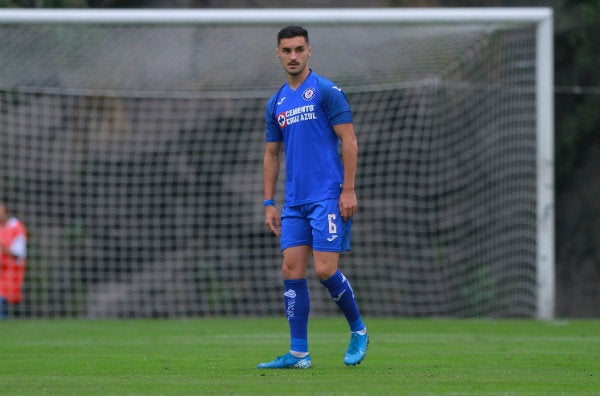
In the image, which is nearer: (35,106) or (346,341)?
(346,341)

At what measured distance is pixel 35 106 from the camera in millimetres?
16312

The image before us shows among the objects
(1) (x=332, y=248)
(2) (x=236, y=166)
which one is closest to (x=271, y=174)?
(1) (x=332, y=248)

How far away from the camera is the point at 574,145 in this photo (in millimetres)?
17859

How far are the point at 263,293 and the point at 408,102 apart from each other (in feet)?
11.0

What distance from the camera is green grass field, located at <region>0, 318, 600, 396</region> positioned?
6230 mm


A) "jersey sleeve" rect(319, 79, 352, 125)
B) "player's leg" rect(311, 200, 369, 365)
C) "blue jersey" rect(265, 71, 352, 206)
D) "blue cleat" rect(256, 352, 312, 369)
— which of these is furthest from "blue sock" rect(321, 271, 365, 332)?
"jersey sleeve" rect(319, 79, 352, 125)

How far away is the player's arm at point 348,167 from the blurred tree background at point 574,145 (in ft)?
34.7

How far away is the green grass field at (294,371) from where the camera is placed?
6230mm

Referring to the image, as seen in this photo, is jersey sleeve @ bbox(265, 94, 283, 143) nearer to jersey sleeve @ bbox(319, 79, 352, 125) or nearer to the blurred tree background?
jersey sleeve @ bbox(319, 79, 352, 125)

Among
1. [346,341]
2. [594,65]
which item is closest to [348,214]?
[346,341]

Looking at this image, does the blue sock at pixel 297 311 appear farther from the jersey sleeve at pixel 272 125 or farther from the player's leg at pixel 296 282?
the jersey sleeve at pixel 272 125

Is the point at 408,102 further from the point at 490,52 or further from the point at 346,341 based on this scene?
the point at 346,341

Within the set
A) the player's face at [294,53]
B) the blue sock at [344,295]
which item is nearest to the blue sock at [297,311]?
the blue sock at [344,295]

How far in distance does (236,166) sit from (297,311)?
9128mm
